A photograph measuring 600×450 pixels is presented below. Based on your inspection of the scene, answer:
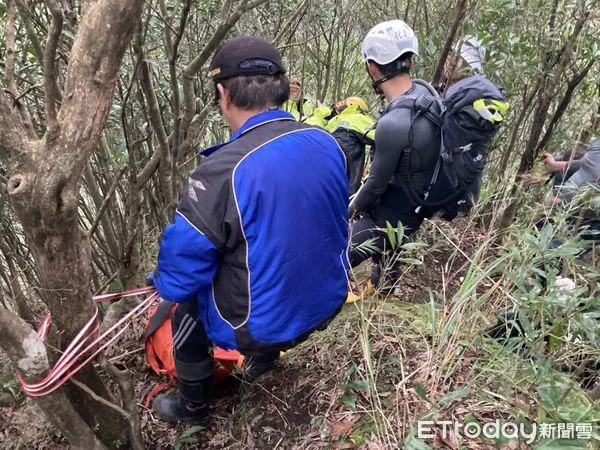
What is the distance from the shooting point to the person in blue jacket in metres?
1.70

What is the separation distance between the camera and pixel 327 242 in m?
1.93

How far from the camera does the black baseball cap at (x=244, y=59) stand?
180 cm

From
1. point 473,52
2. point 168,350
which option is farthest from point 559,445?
point 473,52

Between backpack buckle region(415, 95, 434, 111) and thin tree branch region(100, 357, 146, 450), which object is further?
backpack buckle region(415, 95, 434, 111)

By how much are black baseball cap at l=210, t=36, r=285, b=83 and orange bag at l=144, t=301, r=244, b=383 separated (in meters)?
1.23

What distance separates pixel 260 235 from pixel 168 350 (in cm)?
110

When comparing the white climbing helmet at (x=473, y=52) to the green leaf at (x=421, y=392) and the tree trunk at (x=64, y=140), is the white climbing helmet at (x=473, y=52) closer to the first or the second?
the green leaf at (x=421, y=392)

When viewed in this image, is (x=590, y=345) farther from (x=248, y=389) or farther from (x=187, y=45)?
(x=187, y=45)

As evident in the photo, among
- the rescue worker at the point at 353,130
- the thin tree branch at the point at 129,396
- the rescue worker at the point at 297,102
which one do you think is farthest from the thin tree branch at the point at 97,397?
the rescue worker at the point at 297,102

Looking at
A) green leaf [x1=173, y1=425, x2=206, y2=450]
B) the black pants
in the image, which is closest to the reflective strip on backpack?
the black pants

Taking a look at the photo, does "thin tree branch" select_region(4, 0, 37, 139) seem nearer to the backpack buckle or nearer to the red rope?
the red rope

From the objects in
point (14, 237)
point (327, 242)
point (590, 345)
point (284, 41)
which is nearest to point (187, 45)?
point (284, 41)

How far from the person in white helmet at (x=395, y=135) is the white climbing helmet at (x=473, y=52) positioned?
836 millimetres

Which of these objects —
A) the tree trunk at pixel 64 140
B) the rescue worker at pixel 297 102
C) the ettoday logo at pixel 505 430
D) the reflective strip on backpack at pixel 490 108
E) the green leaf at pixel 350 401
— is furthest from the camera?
the rescue worker at pixel 297 102
